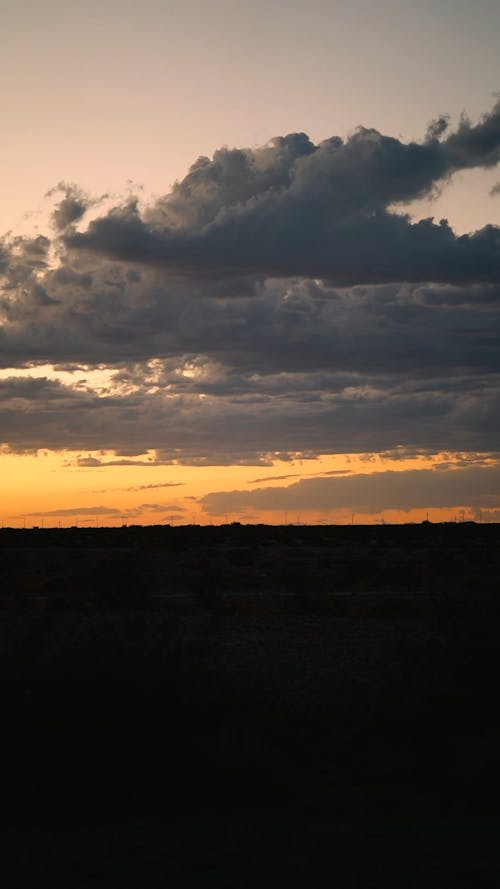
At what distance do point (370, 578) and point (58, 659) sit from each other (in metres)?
37.1

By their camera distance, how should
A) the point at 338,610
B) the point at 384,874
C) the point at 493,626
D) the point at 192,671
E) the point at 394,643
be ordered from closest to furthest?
the point at 384,874, the point at 192,671, the point at 493,626, the point at 394,643, the point at 338,610

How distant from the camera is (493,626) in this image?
53.0 ft

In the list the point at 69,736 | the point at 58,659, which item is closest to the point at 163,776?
the point at 69,736

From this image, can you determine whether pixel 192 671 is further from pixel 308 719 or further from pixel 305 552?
pixel 305 552

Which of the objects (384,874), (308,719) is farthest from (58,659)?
(384,874)

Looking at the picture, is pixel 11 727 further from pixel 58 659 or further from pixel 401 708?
pixel 401 708

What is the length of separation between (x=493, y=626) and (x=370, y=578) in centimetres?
3481

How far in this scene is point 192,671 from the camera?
14.2 meters

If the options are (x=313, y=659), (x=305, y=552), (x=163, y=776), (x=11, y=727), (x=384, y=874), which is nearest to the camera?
(x=384, y=874)

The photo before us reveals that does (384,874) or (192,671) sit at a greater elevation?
(192,671)

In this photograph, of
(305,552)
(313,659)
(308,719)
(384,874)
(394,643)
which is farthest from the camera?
(305,552)

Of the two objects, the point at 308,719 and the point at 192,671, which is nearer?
the point at 192,671

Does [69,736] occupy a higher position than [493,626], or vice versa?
[493,626]

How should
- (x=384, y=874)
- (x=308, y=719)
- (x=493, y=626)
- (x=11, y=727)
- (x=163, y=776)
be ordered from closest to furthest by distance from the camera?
(x=384, y=874) < (x=163, y=776) < (x=11, y=727) < (x=308, y=719) < (x=493, y=626)
